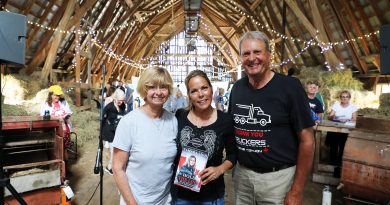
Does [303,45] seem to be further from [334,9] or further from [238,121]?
[238,121]

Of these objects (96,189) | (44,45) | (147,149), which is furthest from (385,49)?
(44,45)

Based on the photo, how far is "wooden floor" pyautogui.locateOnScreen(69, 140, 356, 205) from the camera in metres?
3.40

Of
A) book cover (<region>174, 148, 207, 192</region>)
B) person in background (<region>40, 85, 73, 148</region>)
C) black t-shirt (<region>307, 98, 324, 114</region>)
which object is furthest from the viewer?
person in background (<region>40, 85, 73, 148</region>)

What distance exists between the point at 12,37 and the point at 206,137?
146 cm

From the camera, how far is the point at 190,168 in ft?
5.11

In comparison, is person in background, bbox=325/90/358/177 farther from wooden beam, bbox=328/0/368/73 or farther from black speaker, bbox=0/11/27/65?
wooden beam, bbox=328/0/368/73

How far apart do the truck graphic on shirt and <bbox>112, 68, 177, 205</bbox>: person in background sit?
1.32ft

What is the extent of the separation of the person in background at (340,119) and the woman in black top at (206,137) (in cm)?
306

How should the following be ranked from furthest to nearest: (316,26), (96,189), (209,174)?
(316,26) → (96,189) → (209,174)

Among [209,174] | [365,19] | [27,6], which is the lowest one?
[209,174]

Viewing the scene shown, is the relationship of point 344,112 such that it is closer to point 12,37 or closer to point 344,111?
point 344,111

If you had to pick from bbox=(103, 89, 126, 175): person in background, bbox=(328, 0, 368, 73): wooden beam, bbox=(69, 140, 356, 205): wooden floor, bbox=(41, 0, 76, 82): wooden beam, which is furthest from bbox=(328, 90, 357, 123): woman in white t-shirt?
bbox=(41, 0, 76, 82): wooden beam

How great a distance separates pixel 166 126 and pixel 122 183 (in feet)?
1.31

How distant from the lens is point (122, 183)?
155cm
